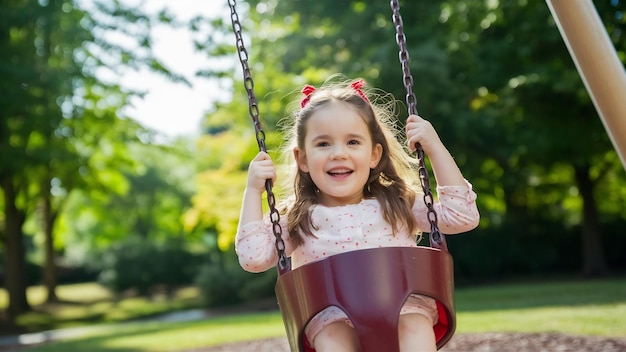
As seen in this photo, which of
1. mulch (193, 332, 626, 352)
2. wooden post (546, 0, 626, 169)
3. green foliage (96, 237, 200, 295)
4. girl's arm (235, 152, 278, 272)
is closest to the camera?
girl's arm (235, 152, 278, 272)

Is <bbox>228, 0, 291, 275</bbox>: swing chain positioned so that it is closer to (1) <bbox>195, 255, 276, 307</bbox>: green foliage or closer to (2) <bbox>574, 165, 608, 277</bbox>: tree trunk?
(2) <bbox>574, 165, 608, 277</bbox>: tree trunk

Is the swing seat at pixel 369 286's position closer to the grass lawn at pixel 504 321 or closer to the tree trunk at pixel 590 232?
the grass lawn at pixel 504 321

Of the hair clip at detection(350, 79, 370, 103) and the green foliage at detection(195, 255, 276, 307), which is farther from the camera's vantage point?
the green foliage at detection(195, 255, 276, 307)

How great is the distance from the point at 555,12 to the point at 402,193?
44.9 inches

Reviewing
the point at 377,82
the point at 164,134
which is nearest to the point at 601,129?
the point at 377,82

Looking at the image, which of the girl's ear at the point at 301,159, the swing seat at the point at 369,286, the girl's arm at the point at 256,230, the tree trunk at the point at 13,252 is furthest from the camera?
the tree trunk at the point at 13,252

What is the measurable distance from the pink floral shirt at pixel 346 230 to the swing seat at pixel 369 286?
0.96 feet

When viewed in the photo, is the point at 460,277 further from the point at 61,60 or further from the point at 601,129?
the point at 61,60

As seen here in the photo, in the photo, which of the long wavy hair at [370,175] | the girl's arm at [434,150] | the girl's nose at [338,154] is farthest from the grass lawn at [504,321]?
the girl's nose at [338,154]

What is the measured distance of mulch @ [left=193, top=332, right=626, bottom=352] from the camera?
6.95 m

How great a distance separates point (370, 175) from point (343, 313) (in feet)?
2.32

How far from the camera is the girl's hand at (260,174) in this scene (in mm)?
2988

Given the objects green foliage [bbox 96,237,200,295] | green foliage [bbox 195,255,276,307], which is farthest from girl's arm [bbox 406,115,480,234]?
green foliage [bbox 96,237,200,295]

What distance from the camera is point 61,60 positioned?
16.8 metres
